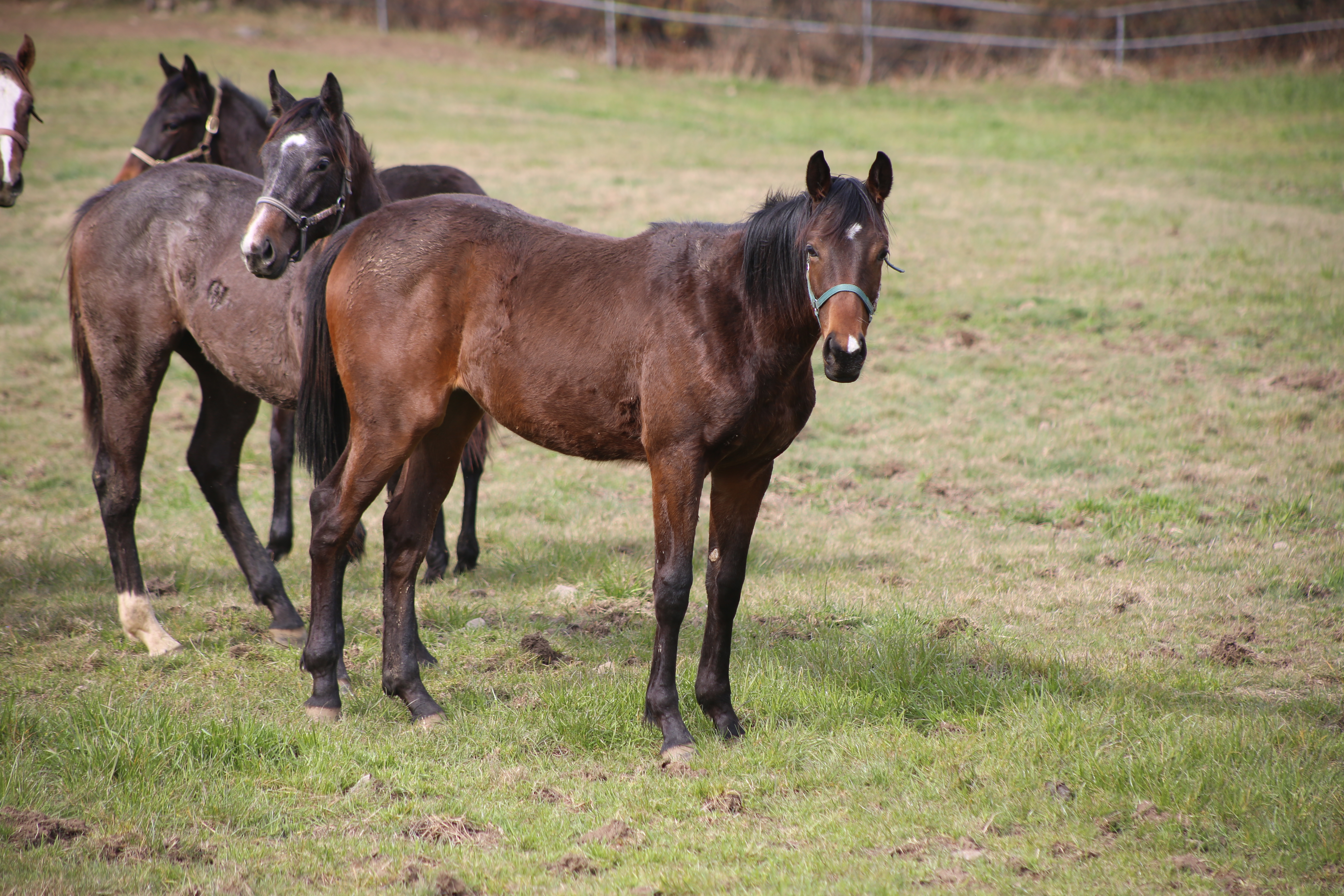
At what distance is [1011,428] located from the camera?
343 inches

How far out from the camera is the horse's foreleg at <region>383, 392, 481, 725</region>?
4738 mm

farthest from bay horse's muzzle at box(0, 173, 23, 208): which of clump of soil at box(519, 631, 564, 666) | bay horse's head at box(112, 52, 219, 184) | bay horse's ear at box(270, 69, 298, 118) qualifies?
clump of soil at box(519, 631, 564, 666)

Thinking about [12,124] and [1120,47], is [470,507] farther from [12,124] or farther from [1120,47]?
[1120,47]

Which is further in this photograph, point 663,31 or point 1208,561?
point 663,31

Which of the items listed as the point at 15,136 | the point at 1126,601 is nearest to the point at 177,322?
the point at 15,136

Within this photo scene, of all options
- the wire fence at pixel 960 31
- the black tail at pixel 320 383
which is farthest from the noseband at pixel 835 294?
the wire fence at pixel 960 31

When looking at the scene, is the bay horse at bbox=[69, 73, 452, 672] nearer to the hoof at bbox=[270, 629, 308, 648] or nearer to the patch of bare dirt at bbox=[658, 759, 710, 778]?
the hoof at bbox=[270, 629, 308, 648]

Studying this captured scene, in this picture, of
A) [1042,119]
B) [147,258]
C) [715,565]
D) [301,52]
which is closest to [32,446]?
[147,258]

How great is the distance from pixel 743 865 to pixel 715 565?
4.29ft

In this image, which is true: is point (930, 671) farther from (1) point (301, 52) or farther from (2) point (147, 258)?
(1) point (301, 52)

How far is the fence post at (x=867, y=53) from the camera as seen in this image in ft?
80.8

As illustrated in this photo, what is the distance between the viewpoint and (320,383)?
4.77 meters

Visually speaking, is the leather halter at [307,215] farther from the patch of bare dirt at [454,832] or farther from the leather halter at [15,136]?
the patch of bare dirt at [454,832]

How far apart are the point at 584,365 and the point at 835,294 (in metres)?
1.10
